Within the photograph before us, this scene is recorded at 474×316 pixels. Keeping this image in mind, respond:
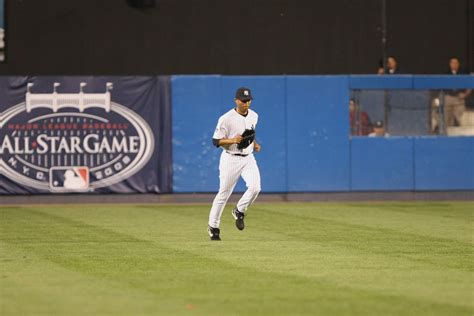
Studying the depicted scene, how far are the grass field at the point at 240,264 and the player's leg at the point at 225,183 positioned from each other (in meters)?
0.37

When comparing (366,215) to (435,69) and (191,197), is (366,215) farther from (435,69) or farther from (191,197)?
(435,69)

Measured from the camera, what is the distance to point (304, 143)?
23.5 metres

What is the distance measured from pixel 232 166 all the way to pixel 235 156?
16 cm

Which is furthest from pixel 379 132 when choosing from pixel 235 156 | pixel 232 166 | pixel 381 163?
pixel 232 166

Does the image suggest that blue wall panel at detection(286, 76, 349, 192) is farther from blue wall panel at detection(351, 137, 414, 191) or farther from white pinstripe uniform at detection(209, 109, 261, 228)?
white pinstripe uniform at detection(209, 109, 261, 228)

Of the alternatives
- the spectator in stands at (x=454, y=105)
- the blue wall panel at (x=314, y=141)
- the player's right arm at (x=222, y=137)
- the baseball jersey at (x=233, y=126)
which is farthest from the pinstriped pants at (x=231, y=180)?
the spectator in stands at (x=454, y=105)

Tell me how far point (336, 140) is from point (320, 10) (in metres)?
4.52

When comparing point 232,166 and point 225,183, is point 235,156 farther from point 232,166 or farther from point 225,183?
point 225,183

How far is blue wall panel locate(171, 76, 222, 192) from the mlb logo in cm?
187

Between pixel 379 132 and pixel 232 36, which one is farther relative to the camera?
pixel 232 36

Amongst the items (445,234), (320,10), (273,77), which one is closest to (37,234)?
(445,234)

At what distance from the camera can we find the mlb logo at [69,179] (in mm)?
23094

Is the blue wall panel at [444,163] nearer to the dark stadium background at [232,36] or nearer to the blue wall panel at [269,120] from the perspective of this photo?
the blue wall panel at [269,120]

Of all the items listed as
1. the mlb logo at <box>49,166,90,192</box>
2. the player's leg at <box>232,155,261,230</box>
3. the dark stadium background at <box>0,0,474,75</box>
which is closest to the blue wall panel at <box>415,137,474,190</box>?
the dark stadium background at <box>0,0,474,75</box>
